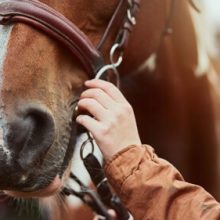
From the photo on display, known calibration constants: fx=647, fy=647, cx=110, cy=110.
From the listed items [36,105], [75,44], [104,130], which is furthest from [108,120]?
[75,44]

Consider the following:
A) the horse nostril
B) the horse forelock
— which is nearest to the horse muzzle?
the horse nostril

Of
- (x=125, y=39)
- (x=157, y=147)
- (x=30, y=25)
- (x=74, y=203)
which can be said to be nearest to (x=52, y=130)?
(x=30, y=25)

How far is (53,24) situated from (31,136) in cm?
26

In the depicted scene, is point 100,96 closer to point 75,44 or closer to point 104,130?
point 104,130

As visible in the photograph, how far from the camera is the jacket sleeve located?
3.78 feet

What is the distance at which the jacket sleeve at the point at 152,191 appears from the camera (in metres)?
1.15

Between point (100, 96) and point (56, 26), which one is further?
point (56, 26)

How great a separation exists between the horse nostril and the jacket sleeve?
15 cm

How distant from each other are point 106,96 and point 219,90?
2.89 ft

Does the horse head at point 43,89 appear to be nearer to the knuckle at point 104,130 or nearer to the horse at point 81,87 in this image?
the horse at point 81,87

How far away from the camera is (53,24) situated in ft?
4.47

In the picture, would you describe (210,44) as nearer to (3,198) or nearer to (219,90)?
(219,90)

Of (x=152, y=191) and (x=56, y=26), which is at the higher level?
(x=56, y=26)

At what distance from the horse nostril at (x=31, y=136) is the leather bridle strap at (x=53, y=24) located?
0.20 metres
